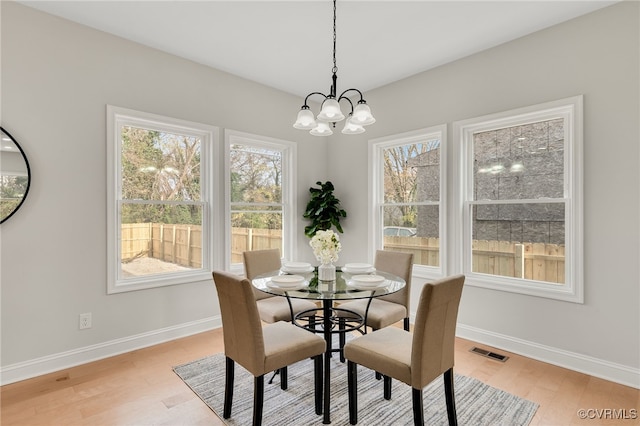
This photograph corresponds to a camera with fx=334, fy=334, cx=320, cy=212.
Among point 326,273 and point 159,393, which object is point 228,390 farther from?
point 326,273

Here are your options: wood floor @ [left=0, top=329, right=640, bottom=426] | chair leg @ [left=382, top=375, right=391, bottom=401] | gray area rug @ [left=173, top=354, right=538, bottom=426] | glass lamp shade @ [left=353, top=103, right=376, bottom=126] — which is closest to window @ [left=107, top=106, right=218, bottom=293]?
wood floor @ [left=0, top=329, right=640, bottom=426]

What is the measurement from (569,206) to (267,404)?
2880 millimetres

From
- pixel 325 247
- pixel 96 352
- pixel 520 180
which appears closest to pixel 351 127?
pixel 325 247

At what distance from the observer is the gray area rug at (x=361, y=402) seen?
2.08 meters

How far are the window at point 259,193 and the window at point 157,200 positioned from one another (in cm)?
31

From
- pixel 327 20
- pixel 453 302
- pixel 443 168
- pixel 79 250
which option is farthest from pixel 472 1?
pixel 79 250

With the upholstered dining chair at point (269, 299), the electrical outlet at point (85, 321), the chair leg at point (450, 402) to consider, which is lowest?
the chair leg at point (450, 402)

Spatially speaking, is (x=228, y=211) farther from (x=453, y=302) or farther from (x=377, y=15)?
(x=453, y=302)

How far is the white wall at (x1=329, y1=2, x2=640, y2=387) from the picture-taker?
252 centimetres

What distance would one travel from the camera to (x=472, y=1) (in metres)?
2.54

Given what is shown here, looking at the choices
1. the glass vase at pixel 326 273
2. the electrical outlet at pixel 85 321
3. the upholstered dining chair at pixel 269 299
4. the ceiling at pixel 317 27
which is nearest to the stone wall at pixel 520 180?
the ceiling at pixel 317 27

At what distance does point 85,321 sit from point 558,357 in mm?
4035

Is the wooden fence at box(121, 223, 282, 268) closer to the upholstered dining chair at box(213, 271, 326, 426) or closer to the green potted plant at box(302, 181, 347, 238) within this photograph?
the green potted plant at box(302, 181, 347, 238)

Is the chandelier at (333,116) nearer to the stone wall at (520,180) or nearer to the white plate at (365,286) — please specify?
the white plate at (365,286)
